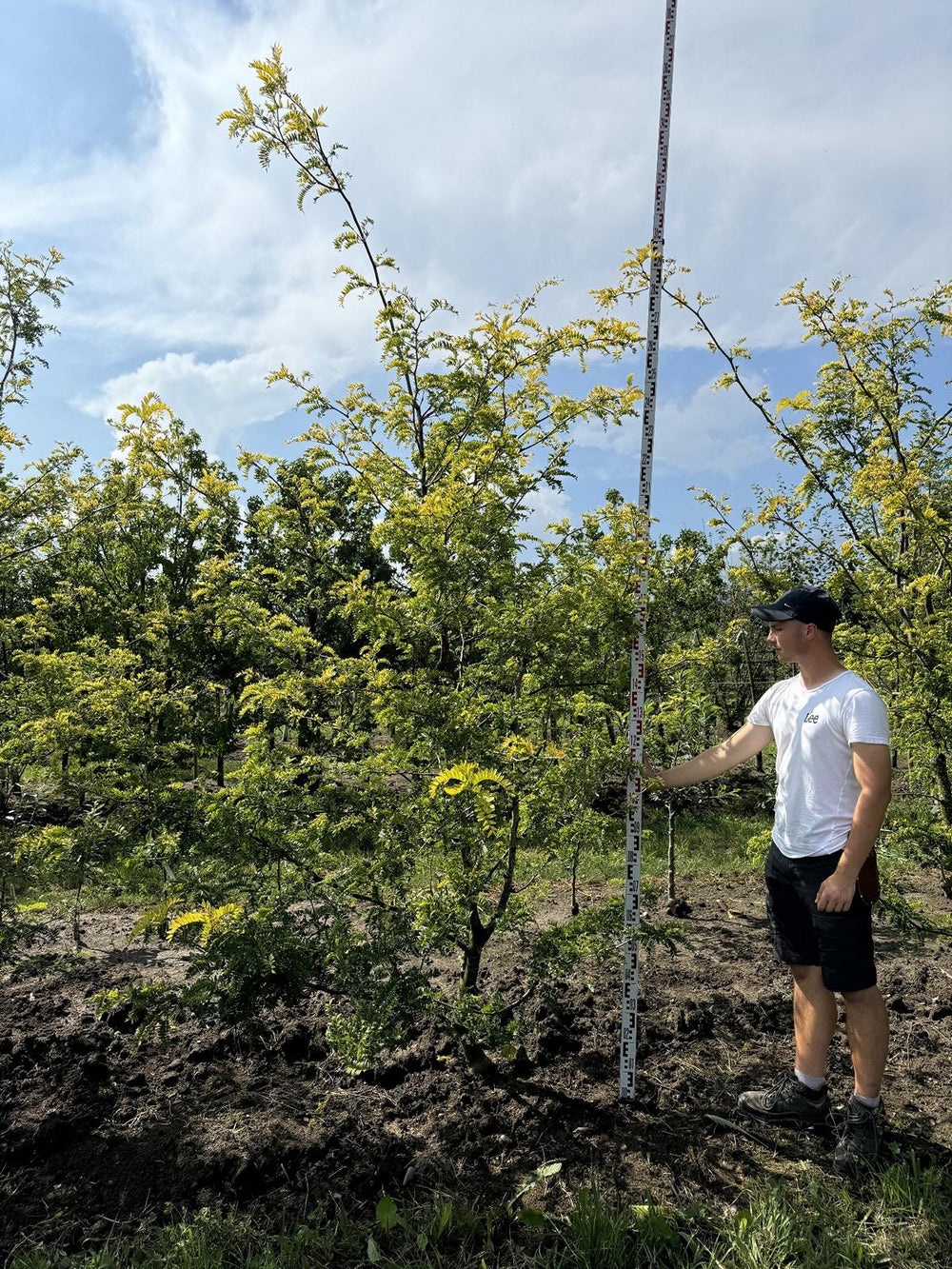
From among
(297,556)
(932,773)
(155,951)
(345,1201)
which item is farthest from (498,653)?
(155,951)

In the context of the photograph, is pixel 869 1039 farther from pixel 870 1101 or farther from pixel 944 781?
pixel 944 781

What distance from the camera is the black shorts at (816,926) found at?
2.89 meters

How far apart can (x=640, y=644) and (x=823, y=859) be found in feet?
3.59

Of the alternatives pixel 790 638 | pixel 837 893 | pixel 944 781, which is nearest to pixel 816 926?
pixel 837 893

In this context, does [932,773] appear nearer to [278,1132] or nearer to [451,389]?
[451,389]

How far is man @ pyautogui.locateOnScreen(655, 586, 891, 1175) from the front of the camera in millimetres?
2820

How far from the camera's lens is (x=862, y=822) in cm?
276

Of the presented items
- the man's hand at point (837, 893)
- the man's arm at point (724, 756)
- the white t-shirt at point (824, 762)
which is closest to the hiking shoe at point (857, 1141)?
the man's hand at point (837, 893)

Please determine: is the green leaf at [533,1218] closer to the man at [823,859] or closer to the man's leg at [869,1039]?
the man at [823,859]

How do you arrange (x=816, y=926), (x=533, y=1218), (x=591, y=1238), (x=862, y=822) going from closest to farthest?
(x=591, y=1238)
(x=533, y=1218)
(x=862, y=822)
(x=816, y=926)

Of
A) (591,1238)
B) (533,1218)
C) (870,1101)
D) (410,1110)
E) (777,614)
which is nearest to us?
(591,1238)

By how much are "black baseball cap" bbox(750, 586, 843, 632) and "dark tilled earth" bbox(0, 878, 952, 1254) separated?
5.72ft

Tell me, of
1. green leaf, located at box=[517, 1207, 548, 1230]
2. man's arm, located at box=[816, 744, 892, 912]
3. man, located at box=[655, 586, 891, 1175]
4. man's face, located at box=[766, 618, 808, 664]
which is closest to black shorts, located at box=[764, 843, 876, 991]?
man, located at box=[655, 586, 891, 1175]

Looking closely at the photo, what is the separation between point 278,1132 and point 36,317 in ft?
14.8
